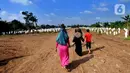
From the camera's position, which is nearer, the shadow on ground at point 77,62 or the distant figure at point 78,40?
the shadow on ground at point 77,62

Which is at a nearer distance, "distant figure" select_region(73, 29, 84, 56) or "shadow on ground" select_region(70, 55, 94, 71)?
"shadow on ground" select_region(70, 55, 94, 71)

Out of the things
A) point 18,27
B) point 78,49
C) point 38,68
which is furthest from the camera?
point 18,27

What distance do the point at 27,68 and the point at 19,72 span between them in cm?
77

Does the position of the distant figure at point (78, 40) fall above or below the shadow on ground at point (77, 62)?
above

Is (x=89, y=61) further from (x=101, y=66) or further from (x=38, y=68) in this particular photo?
(x=38, y=68)

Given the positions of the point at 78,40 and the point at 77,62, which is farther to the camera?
the point at 78,40

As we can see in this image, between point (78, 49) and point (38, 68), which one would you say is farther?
point (78, 49)

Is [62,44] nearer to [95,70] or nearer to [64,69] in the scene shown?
[64,69]

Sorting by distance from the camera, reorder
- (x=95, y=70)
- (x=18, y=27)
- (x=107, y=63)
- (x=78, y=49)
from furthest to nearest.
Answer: (x=18, y=27), (x=78, y=49), (x=107, y=63), (x=95, y=70)

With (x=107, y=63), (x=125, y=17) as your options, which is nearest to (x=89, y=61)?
(x=107, y=63)

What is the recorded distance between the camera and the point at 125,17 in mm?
55531

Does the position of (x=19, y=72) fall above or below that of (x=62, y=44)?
below

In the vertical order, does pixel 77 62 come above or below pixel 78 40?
below

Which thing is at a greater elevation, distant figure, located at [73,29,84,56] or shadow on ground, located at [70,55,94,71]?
distant figure, located at [73,29,84,56]
